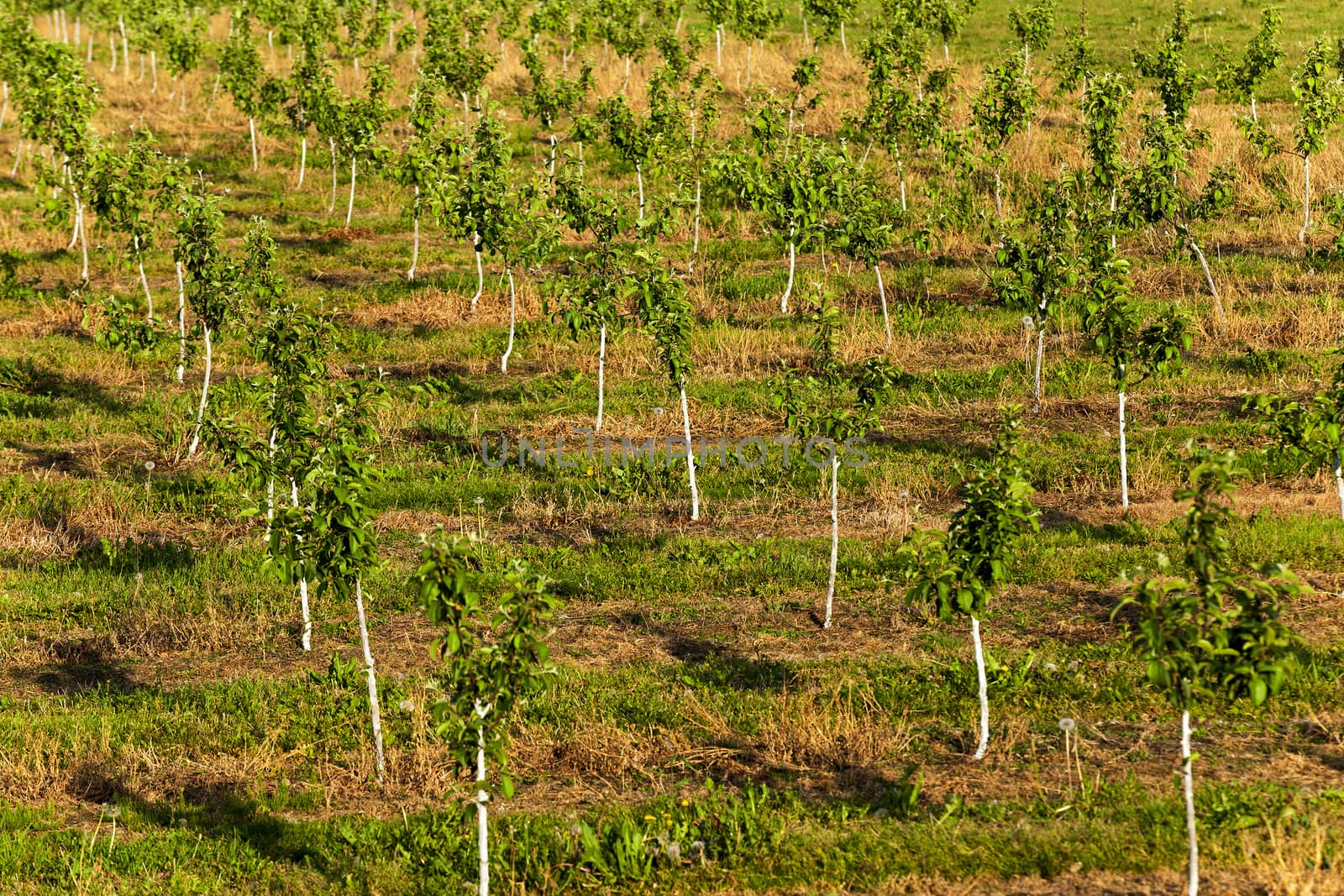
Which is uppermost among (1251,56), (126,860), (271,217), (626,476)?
(1251,56)

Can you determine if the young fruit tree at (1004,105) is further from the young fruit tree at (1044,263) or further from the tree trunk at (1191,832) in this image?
the tree trunk at (1191,832)

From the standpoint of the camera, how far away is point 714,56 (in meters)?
35.2

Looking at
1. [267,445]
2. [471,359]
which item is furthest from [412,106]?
[267,445]

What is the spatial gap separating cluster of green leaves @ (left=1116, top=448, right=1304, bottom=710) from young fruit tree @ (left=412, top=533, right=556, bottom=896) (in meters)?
3.16

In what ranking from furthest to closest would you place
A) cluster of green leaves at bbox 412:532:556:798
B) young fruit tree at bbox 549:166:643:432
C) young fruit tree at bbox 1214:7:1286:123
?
young fruit tree at bbox 1214:7:1286:123, young fruit tree at bbox 549:166:643:432, cluster of green leaves at bbox 412:532:556:798

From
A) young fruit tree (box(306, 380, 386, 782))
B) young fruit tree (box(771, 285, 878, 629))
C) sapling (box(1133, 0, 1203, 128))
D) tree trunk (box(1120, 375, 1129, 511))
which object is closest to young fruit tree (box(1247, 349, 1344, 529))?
tree trunk (box(1120, 375, 1129, 511))

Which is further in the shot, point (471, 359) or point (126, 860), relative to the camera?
point (471, 359)

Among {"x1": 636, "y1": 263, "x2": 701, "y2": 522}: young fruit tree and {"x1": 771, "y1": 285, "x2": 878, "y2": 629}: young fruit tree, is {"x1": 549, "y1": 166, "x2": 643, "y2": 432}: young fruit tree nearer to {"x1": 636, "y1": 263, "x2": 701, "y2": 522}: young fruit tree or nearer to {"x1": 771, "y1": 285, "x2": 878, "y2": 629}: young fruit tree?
{"x1": 636, "y1": 263, "x2": 701, "y2": 522}: young fruit tree

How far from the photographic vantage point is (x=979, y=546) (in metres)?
8.45

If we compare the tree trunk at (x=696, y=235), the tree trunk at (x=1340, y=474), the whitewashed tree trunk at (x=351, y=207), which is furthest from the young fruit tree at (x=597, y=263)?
the whitewashed tree trunk at (x=351, y=207)

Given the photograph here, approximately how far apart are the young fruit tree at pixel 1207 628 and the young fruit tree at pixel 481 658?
121 inches

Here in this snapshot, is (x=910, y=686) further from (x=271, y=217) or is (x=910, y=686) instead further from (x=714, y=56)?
(x=714, y=56)

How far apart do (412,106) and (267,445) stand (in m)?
10.6

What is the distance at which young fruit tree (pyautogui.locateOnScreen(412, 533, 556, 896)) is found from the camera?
707 centimetres
